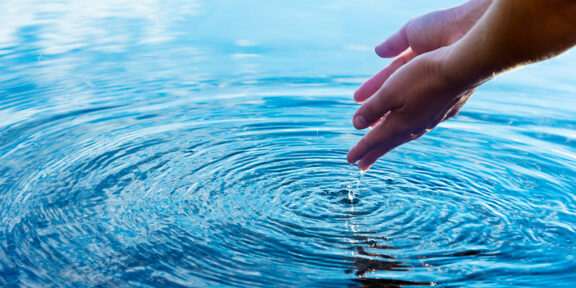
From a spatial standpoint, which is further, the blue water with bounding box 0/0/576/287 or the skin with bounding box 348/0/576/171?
the blue water with bounding box 0/0/576/287

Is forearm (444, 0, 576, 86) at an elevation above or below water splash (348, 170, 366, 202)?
above

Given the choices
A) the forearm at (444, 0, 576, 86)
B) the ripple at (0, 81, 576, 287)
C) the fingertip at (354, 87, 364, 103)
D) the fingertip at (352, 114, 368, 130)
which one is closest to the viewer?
the forearm at (444, 0, 576, 86)

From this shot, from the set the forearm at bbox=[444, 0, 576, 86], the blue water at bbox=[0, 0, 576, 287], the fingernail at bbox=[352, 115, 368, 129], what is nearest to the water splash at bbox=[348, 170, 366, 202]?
the blue water at bbox=[0, 0, 576, 287]

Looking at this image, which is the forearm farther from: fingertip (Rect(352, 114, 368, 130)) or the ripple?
the ripple

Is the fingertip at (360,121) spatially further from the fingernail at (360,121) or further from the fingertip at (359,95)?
the fingertip at (359,95)

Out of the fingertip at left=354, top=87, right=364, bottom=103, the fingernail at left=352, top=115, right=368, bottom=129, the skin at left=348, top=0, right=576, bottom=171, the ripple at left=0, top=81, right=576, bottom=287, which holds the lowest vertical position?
the ripple at left=0, top=81, right=576, bottom=287

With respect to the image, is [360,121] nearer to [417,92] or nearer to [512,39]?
[417,92]

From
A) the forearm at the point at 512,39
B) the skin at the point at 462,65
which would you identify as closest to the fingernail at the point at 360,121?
the skin at the point at 462,65
